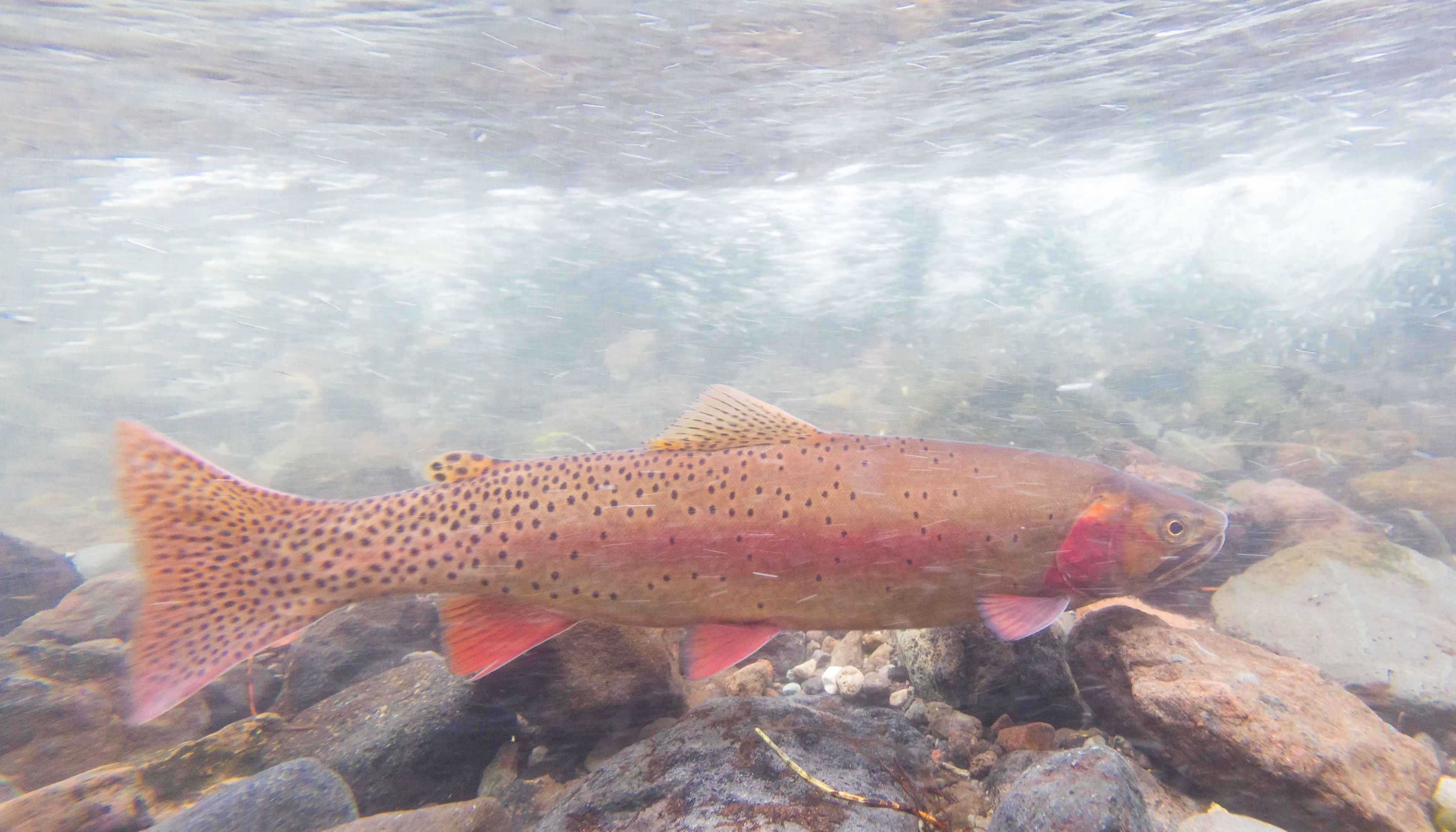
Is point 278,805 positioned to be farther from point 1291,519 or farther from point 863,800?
point 1291,519

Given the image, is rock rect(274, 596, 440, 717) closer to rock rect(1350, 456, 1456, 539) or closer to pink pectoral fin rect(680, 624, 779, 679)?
pink pectoral fin rect(680, 624, 779, 679)

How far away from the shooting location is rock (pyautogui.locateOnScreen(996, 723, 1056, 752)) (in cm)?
284

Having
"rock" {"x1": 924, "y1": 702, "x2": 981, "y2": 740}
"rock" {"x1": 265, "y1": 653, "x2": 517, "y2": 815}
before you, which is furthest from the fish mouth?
"rock" {"x1": 265, "y1": 653, "x2": 517, "y2": 815}

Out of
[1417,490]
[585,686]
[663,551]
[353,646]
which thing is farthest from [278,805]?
[1417,490]

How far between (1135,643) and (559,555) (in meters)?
2.68

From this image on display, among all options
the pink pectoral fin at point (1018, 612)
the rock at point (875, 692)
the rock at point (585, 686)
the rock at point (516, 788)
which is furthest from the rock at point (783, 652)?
the pink pectoral fin at point (1018, 612)

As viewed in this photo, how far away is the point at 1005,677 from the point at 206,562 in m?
3.72

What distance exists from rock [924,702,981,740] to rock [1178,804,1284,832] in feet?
2.80

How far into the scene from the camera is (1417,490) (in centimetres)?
712

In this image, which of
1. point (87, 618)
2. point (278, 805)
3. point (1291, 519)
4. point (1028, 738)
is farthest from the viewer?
point (1291, 519)

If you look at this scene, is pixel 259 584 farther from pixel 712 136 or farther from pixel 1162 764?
pixel 712 136

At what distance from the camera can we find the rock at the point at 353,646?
3998 millimetres

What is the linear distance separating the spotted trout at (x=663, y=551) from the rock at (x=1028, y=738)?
61cm

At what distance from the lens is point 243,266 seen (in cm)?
4931
